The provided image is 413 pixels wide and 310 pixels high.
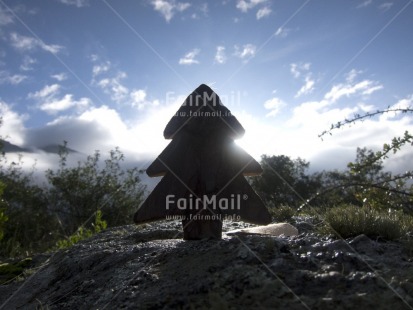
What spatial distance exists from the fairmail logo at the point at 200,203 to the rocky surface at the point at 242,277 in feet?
1.27

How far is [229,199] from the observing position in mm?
3918

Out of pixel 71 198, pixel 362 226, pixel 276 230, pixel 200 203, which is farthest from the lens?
pixel 71 198

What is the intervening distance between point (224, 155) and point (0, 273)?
3408 mm

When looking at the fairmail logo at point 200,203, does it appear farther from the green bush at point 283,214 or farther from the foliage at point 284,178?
the foliage at point 284,178

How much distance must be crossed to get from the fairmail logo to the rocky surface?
15.3 inches

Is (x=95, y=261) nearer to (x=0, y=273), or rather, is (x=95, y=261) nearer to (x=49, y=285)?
(x=49, y=285)

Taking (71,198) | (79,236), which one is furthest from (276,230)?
(71,198)

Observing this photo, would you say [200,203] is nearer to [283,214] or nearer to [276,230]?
[276,230]

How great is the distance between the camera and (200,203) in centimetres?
389

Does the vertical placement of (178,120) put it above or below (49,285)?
above

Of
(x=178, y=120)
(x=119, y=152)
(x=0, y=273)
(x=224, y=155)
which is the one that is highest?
(x=119, y=152)

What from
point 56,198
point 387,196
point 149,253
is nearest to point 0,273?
point 149,253

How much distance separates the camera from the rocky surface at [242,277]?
2.07 metres

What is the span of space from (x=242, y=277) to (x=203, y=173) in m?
1.70
